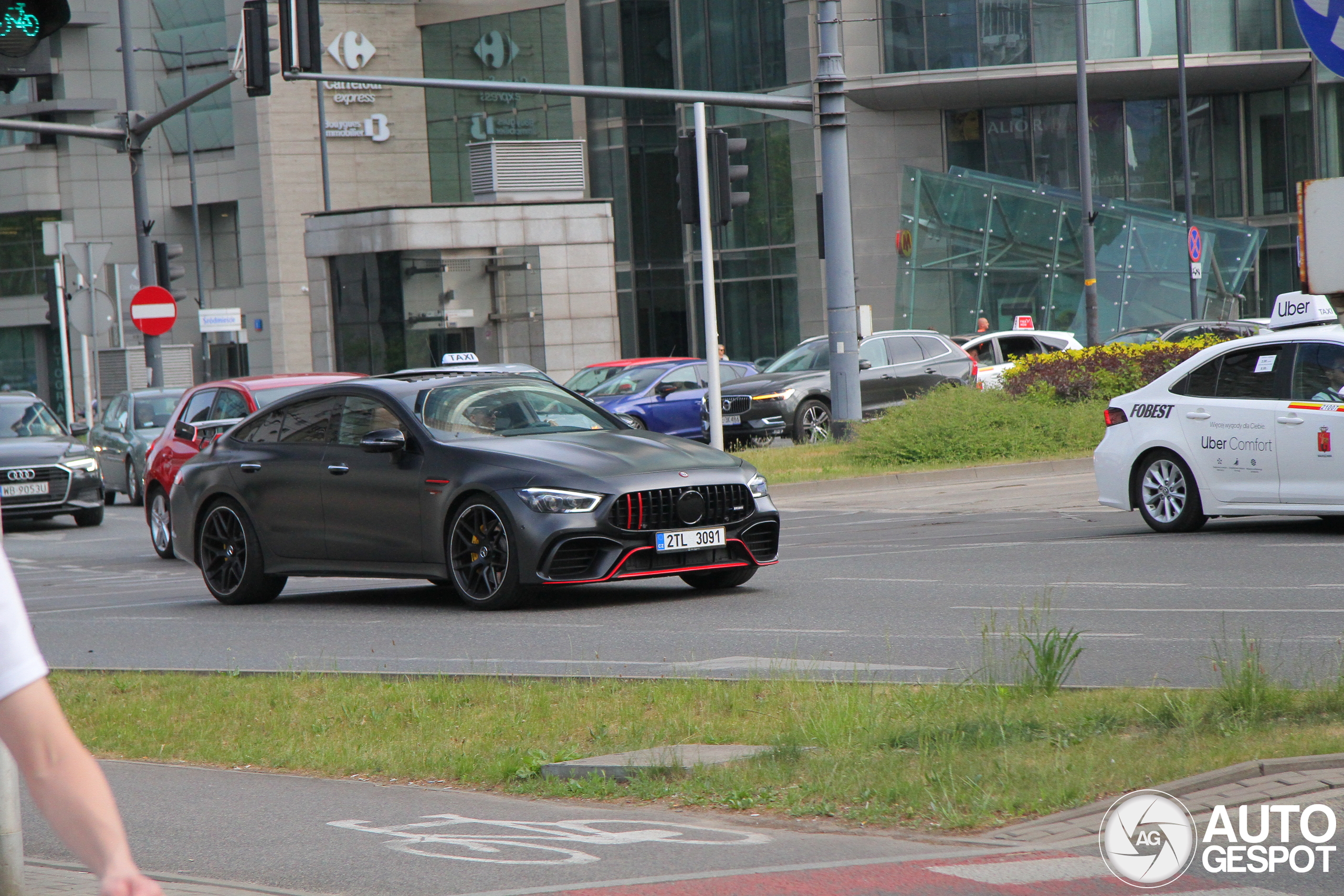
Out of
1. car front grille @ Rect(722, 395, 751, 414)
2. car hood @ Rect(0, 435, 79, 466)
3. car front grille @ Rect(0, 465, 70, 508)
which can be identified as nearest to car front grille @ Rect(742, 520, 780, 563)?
car front grille @ Rect(0, 465, 70, 508)

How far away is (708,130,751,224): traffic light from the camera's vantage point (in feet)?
72.8

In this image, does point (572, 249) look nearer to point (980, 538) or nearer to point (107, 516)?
point (107, 516)

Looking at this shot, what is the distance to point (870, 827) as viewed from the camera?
556 cm

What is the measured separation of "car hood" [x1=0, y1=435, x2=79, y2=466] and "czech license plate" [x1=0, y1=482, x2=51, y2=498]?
0.30 metres

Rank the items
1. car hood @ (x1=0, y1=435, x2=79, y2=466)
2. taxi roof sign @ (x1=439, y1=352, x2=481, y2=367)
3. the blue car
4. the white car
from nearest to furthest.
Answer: taxi roof sign @ (x1=439, y1=352, x2=481, y2=367), car hood @ (x1=0, y1=435, x2=79, y2=466), the blue car, the white car

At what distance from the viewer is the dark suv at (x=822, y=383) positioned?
2798cm

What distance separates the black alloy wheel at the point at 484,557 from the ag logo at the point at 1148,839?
635 centimetres

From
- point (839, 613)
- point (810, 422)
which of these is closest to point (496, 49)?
point (810, 422)

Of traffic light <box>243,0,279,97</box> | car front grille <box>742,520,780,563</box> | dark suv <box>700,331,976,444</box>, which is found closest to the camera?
car front grille <box>742,520,780,563</box>

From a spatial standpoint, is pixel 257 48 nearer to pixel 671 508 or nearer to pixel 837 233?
pixel 837 233

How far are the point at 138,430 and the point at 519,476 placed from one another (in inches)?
658

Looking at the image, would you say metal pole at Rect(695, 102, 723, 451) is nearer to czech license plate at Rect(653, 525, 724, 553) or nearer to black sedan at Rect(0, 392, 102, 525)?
black sedan at Rect(0, 392, 102, 525)

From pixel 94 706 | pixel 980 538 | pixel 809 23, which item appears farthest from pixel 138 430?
pixel 809 23

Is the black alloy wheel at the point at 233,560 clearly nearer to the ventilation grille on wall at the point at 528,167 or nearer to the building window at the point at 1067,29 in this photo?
the ventilation grille on wall at the point at 528,167
